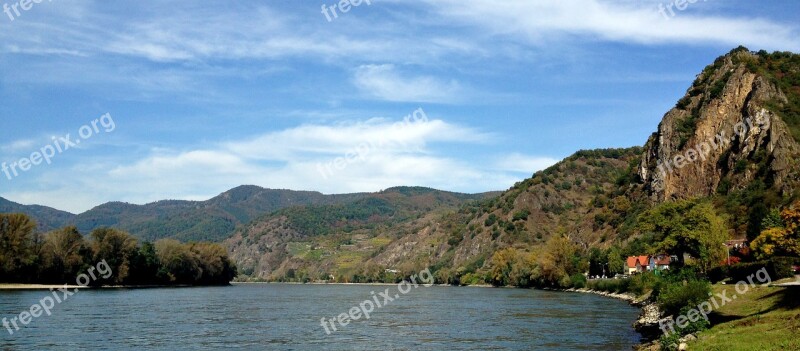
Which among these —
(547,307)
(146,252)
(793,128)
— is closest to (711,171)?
(793,128)

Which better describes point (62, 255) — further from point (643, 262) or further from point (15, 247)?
point (643, 262)

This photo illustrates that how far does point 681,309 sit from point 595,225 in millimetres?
156732

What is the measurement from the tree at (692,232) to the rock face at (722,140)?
30299 millimetres

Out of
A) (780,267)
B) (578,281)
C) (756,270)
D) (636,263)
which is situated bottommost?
(578,281)

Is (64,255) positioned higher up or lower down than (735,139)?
lower down

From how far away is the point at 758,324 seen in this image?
112ft

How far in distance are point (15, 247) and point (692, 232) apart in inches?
4973

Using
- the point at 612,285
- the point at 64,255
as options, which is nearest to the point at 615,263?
the point at 612,285

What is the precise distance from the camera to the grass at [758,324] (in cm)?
2891

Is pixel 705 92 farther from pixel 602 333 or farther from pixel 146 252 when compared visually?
pixel 146 252

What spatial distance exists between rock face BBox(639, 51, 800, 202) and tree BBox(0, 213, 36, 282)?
468 feet

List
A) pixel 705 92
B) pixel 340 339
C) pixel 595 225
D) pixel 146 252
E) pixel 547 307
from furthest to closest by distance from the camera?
pixel 595 225 < pixel 146 252 < pixel 705 92 < pixel 547 307 < pixel 340 339

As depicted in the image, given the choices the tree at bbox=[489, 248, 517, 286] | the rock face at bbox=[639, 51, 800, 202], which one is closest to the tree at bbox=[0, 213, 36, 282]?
the tree at bbox=[489, 248, 517, 286]

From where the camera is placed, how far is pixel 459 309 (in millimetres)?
86000
